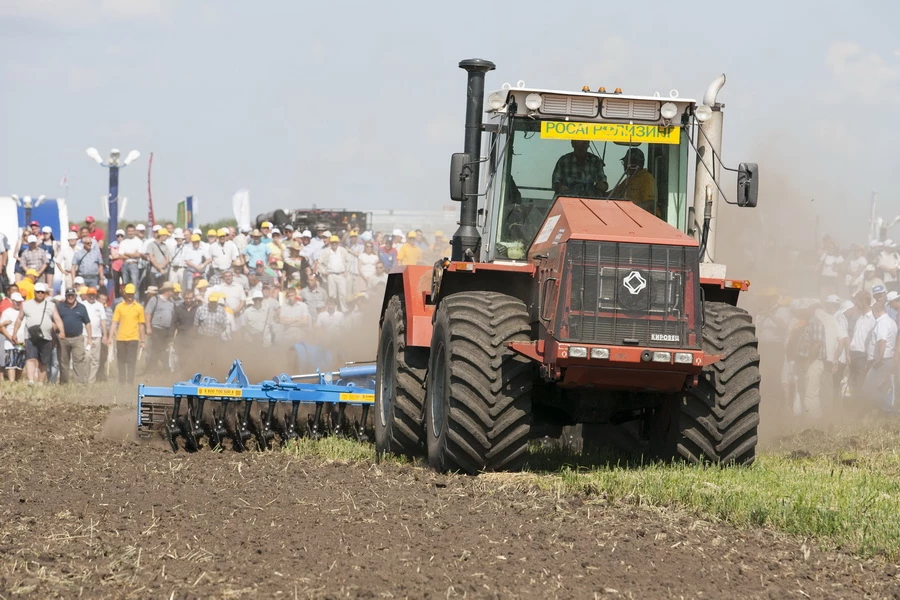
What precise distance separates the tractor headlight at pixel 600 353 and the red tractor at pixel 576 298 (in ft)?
0.05

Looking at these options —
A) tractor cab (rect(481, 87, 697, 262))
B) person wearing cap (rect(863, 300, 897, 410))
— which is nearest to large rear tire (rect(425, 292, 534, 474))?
tractor cab (rect(481, 87, 697, 262))

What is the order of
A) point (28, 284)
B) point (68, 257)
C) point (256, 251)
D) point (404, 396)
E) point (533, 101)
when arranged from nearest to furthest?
point (533, 101) → point (404, 396) → point (28, 284) → point (68, 257) → point (256, 251)

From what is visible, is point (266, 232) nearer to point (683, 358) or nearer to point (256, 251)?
point (256, 251)

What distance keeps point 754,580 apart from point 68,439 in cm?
823

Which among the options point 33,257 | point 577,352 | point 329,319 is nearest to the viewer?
point 577,352

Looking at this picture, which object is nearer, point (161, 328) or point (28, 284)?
point (161, 328)

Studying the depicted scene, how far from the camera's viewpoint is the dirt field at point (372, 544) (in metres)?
6.11

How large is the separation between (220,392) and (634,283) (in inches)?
183

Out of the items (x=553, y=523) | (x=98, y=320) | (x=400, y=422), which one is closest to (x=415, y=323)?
(x=400, y=422)

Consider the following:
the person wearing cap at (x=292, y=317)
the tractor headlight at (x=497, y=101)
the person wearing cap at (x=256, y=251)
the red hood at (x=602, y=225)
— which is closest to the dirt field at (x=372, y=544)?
the red hood at (x=602, y=225)

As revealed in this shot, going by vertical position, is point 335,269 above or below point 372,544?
above

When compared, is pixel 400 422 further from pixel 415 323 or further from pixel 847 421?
pixel 847 421

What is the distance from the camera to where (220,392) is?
12.0 meters

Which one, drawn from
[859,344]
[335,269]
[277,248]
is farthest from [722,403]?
[277,248]
